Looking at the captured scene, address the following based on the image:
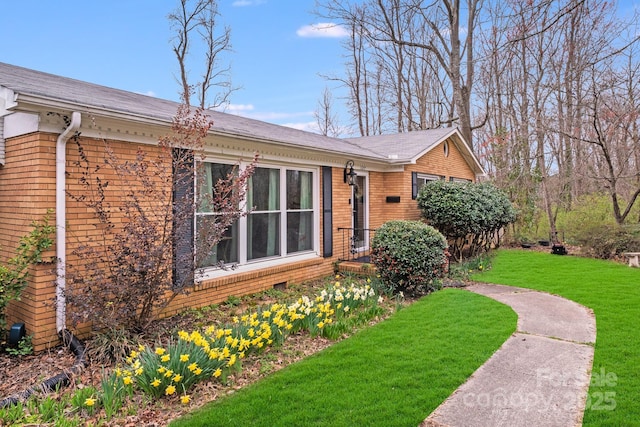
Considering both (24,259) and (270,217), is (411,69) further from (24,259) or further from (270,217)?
(24,259)

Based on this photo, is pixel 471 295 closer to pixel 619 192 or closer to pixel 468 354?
pixel 468 354

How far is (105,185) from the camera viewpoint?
4645mm

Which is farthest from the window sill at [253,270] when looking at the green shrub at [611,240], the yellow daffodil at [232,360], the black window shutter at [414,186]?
the green shrub at [611,240]

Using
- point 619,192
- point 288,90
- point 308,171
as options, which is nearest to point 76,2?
point 288,90

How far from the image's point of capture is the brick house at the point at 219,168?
14.7ft

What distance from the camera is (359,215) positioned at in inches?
404

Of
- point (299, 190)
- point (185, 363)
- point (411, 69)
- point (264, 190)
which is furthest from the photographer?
point (411, 69)

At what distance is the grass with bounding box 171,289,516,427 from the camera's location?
3.17 meters

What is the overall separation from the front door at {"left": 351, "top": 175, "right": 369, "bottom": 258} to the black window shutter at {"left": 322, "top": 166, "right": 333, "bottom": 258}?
1.19 m

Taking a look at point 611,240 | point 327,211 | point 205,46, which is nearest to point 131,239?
point 327,211

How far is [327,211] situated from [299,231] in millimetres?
886

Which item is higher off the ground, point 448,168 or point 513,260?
point 448,168

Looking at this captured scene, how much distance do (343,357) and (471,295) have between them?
3.73 m

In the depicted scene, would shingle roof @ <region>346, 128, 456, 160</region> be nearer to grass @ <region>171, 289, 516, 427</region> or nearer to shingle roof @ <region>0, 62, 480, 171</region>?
shingle roof @ <region>0, 62, 480, 171</region>
